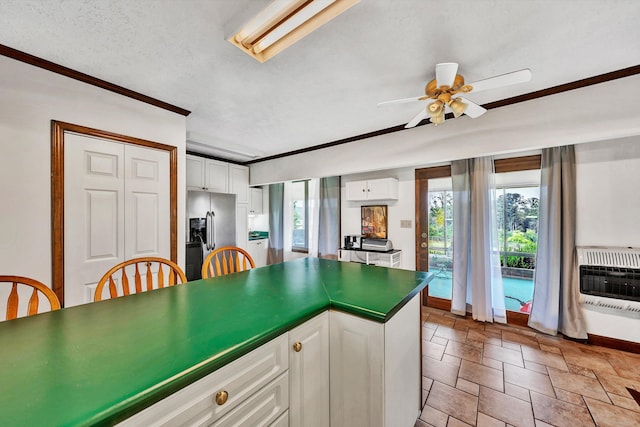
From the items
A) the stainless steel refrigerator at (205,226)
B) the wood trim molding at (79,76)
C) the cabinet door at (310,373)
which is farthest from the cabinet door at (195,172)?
the cabinet door at (310,373)

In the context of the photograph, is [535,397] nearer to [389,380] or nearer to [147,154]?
[389,380]

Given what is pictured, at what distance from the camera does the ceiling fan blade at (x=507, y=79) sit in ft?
5.11

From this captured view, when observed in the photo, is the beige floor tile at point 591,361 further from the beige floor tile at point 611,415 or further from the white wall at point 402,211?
the white wall at point 402,211

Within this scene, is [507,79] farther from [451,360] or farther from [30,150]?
[30,150]

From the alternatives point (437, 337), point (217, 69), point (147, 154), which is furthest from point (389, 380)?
point (147, 154)

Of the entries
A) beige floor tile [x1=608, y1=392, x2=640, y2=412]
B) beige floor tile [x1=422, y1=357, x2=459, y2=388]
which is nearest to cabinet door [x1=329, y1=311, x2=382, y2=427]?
beige floor tile [x1=422, y1=357, x2=459, y2=388]

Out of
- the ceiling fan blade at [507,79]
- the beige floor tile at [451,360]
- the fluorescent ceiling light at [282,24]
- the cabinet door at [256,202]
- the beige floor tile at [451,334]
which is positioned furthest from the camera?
the cabinet door at [256,202]

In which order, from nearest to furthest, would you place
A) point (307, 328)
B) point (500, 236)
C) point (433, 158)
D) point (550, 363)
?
point (307, 328) < point (550, 363) < point (433, 158) < point (500, 236)

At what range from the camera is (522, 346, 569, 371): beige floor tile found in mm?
2223

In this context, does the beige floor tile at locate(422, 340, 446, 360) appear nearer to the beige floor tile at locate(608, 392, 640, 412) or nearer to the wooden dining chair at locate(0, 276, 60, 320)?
the beige floor tile at locate(608, 392, 640, 412)

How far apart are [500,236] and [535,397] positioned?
189cm

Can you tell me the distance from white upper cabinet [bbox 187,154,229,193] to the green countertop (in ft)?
10.7

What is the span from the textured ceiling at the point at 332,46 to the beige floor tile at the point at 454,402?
251 cm

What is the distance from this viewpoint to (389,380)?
118 centimetres
